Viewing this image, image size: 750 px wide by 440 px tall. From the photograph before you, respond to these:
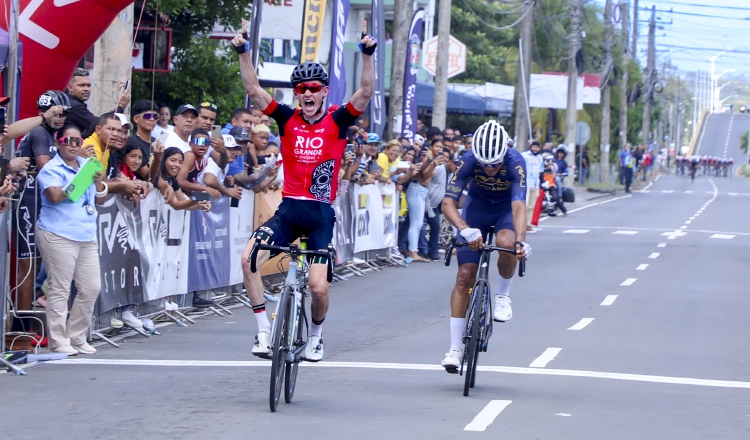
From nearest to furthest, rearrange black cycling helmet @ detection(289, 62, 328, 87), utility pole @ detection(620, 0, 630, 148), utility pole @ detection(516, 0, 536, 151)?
black cycling helmet @ detection(289, 62, 328, 87), utility pole @ detection(516, 0, 536, 151), utility pole @ detection(620, 0, 630, 148)

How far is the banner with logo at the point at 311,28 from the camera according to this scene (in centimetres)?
1900

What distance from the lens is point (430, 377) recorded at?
925cm

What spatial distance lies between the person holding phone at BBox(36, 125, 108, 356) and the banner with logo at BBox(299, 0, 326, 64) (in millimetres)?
9238

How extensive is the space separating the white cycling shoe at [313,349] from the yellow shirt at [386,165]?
1154 cm

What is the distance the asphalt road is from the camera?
7285 millimetres

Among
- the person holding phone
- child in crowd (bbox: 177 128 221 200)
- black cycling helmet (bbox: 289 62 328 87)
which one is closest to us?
black cycling helmet (bbox: 289 62 328 87)

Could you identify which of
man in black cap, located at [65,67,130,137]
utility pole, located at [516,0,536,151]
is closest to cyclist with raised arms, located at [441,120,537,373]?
man in black cap, located at [65,67,130,137]

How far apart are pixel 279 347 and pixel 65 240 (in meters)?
3.25

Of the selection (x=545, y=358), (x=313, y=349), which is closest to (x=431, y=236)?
(x=545, y=358)

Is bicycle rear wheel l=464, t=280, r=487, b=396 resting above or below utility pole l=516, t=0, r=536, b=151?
below

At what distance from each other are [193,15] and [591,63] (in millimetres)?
47676

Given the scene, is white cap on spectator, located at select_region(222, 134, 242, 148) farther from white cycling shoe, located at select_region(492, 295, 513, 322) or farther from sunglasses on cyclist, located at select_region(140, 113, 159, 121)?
white cycling shoe, located at select_region(492, 295, 513, 322)

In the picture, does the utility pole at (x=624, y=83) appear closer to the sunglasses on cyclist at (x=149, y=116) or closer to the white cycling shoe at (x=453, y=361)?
the sunglasses on cyclist at (x=149, y=116)

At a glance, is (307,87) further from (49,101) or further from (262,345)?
(49,101)
